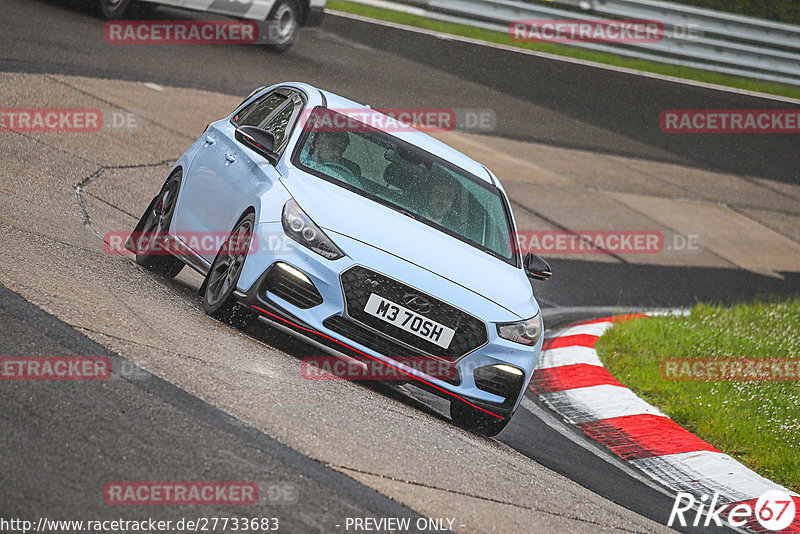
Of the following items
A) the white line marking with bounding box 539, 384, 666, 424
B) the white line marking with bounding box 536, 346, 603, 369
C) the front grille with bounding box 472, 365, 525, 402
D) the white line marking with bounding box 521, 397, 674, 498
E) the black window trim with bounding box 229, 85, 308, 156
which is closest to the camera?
the front grille with bounding box 472, 365, 525, 402

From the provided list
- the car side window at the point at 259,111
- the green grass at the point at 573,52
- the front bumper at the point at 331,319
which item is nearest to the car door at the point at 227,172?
the car side window at the point at 259,111

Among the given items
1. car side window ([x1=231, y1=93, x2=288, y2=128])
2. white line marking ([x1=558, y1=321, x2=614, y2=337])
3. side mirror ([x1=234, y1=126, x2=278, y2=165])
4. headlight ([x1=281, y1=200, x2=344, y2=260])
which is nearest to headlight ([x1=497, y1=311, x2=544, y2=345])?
headlight ([x1=281, y1=200, x2=344, y2=260])

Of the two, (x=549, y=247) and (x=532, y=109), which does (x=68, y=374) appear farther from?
(x=532, y=109)

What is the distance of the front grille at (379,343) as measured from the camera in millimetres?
5898

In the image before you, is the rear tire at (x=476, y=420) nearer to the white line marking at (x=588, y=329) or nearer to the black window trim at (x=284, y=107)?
the black window trim at (x=284, y=107)

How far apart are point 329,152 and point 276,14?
1097cm

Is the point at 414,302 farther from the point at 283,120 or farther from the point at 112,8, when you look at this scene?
the point at 112,8

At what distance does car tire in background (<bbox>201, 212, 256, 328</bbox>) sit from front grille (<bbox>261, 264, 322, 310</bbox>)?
0.24 meters

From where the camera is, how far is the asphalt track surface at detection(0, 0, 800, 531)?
4340 mm

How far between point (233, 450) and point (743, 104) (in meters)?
18.6

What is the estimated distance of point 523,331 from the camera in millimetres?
6262

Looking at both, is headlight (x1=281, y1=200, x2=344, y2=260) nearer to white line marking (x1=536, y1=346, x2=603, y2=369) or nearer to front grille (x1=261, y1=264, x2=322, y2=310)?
front grille (x1=261, y1=264, x2=322, y2=310)

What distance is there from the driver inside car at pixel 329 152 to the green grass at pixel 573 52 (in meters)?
14.2
